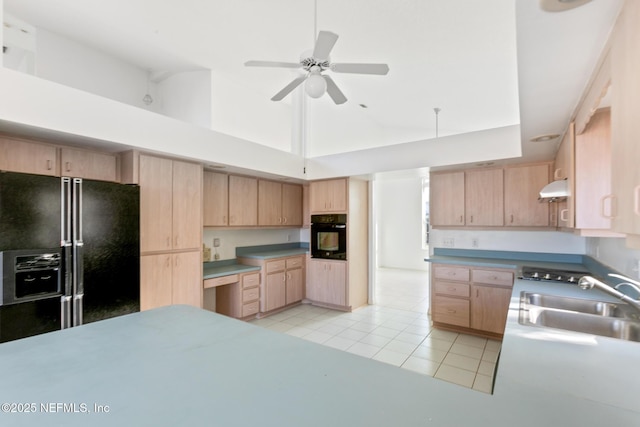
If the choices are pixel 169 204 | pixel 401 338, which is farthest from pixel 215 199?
pixel 401 338

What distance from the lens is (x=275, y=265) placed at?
4.72m

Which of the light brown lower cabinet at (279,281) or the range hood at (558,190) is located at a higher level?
the range hood at (558,190)

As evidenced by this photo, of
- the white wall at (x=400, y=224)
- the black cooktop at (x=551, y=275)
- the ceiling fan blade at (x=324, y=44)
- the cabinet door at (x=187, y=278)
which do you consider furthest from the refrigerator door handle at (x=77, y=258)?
the white wall at (x=400, y=224)

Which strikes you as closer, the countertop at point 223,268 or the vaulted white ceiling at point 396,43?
the vaulted white ceiling at point 396,43

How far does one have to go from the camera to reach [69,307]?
2.39m

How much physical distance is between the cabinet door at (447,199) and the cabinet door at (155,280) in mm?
3569

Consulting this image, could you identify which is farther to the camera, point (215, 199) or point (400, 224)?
point (400, 224)

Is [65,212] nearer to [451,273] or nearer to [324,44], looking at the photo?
[324,44]

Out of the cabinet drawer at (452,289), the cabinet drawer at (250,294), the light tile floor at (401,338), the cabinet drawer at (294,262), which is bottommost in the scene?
the light tile floor at (401,338)

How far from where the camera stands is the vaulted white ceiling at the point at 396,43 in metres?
1.37

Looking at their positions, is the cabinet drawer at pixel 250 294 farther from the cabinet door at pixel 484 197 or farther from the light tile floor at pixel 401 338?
the cabinet door at pixel 484 197

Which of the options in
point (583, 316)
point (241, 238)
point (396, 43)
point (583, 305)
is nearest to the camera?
point (583, 316)

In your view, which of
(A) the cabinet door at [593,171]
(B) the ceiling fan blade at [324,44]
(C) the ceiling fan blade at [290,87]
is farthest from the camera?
(C) the ceiling fan blade at [290,87]

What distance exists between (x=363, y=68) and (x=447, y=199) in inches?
101
